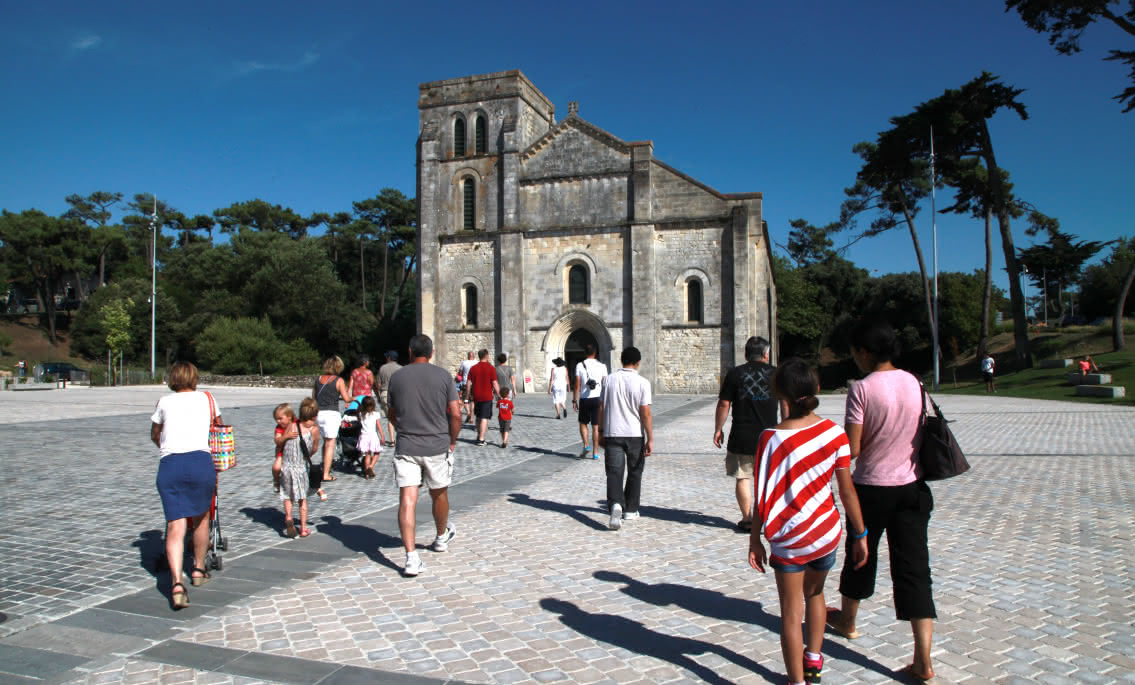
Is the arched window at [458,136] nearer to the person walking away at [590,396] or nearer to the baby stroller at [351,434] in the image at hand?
the person walking away at [590,396]

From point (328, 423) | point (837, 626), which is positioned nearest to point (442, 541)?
point (837, 626)

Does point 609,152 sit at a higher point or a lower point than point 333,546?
higher

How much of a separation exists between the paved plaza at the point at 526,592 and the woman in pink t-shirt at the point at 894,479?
423mm

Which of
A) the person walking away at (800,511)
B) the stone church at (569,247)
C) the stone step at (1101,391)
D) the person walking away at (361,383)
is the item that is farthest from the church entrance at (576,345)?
the person walking away at (800,511)

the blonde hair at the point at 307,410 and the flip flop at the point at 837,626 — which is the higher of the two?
the blonde hair at the point at 307,410

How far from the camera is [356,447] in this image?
11.1 meters

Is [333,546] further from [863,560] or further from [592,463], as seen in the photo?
[592,463]

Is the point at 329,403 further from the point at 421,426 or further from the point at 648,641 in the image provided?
the point at 648,641

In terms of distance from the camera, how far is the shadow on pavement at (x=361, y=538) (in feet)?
20.9

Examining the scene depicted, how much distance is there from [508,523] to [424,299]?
1104 inches

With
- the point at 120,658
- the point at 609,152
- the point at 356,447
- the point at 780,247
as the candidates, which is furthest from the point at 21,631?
the point at 780,247

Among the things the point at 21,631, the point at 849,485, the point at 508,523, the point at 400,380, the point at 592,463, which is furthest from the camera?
the point at 592,463

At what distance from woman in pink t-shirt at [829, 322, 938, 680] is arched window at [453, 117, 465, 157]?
33.2 metres

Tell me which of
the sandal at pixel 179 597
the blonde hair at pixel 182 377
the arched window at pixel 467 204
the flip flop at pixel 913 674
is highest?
the arched window at pixel 467 204
